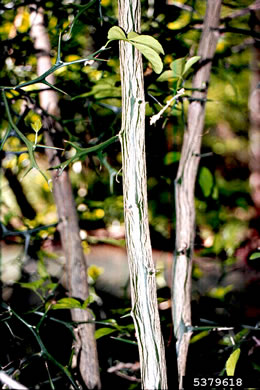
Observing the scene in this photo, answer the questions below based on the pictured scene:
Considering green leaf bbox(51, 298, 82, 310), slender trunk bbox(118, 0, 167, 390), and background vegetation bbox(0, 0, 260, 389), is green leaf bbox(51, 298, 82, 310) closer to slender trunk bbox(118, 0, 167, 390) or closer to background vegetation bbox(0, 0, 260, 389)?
background vegetation bbox(0, 0, 260, 389)

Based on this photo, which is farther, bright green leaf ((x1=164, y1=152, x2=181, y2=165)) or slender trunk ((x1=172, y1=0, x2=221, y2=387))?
bright green leaf ((x1=164, y1=152, x2=181, y2=165))

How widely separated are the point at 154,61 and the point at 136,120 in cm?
5

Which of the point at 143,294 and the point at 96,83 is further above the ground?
the point at 96,83

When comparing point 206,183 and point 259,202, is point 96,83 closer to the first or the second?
point 206,183

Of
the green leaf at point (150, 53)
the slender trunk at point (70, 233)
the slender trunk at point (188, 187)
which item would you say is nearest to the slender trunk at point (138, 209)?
the green leaf at point (150, 53)

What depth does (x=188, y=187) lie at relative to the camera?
0.49 m

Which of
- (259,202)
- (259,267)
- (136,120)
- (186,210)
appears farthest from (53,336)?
(259,202)

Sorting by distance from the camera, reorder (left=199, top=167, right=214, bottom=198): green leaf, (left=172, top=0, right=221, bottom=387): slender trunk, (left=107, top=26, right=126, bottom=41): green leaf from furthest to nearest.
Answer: (left=199, top=167, right=214, bottom=198): green leaf, (left=172, top=0, right=221, bottom=387): slender trunk, (left=107, top=26, right=126, bottom=41): green leaf

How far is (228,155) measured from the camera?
3.22 meters

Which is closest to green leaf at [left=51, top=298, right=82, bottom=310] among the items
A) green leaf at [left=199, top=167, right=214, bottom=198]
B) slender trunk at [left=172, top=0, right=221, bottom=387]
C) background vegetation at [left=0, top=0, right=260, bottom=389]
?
background vegetation at [left=0, top=0, right=260, bottom=389]

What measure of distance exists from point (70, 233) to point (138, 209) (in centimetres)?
32

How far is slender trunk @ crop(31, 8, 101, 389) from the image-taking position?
1.83ft

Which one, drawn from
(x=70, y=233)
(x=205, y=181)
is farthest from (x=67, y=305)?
(x=205, y=181)

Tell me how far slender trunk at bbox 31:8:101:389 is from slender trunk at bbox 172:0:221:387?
17 centimetres
